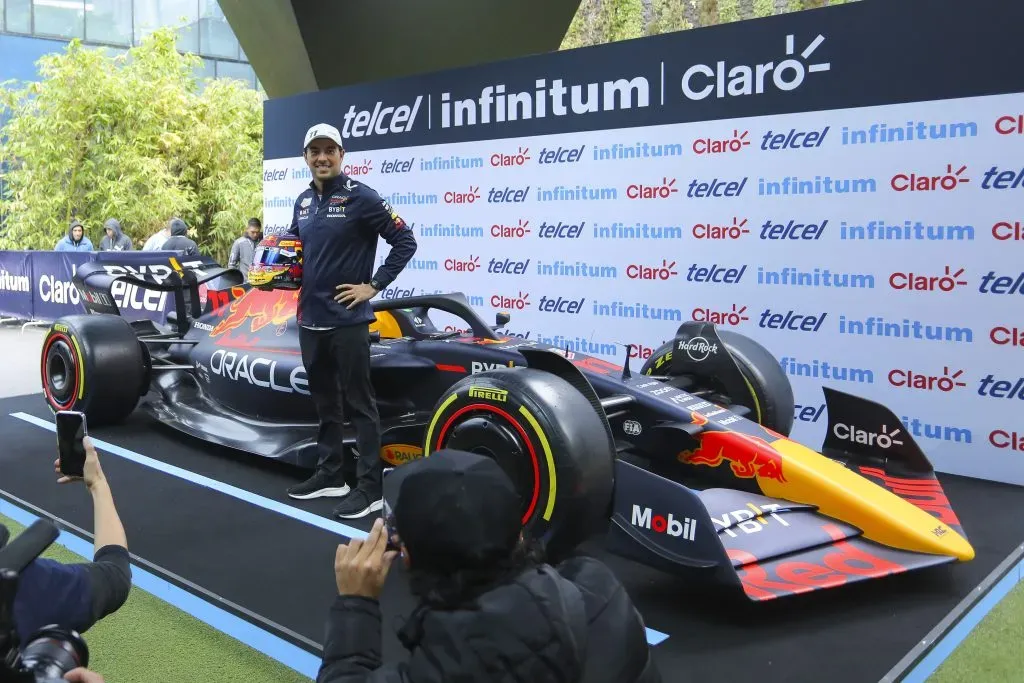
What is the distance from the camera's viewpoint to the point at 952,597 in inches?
122

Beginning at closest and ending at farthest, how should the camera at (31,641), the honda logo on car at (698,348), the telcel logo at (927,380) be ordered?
the camera at (31,641) < the honda logo on car at (698,348) < the telcel logo at (927,380)

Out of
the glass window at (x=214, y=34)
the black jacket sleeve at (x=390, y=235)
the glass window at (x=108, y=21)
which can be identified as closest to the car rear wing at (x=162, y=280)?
the black jacket sleeve at (x=390, y=235)

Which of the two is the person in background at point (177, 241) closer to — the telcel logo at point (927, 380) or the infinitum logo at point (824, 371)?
the infinitum logo at point (824, 371)

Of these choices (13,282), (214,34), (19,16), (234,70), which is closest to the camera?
(13,282)

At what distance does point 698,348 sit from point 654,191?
6.96 feet

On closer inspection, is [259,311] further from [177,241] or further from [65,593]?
[177,241]

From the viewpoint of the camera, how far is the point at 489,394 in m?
3.36

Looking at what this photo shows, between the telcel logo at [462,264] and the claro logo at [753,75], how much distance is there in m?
2.31

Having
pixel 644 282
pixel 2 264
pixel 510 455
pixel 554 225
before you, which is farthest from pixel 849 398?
pixel 2 264

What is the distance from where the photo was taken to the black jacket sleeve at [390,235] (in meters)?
4.18

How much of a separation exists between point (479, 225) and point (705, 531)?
506 cm

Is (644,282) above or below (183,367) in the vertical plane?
above

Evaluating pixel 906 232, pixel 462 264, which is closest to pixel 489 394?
pixel 906 232

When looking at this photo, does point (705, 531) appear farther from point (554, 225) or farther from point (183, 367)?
point (554, 225)
